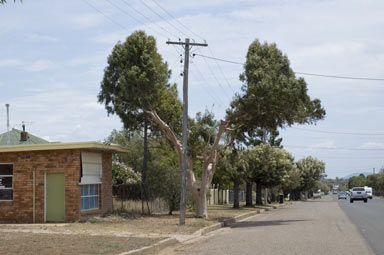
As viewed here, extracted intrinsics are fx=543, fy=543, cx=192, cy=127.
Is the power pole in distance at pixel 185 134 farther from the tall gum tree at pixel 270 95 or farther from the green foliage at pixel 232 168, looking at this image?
the green foliage at pixel 232 168

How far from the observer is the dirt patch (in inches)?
512

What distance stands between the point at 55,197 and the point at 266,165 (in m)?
25.9

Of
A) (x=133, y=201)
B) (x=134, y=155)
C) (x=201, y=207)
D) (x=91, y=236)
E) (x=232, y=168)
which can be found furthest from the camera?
(x=134, y=155)

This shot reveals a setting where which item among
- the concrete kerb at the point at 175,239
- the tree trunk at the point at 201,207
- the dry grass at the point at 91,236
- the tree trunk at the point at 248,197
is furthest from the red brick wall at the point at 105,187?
the tree trunk at the point at 248,197

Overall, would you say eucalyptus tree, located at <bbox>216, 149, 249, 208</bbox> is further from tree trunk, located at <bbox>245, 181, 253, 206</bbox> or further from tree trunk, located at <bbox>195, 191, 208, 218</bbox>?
tree trunk, located at <bbox>195, 191, 208, 218</bbox>

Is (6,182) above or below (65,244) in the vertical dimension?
above

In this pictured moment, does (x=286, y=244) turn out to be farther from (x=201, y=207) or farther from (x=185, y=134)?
(x=201, y=207)

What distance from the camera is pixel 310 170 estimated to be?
88250 mm

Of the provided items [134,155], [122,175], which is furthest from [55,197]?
[134,155]

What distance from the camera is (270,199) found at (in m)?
65.7

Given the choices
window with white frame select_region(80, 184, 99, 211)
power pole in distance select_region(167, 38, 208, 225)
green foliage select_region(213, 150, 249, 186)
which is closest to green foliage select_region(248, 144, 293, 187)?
green foliage select_region(213, 150, 249, 186)

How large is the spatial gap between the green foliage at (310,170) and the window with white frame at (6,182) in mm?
67342

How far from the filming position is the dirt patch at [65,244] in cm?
1299

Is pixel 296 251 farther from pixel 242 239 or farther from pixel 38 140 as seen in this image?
pixel 38 140
